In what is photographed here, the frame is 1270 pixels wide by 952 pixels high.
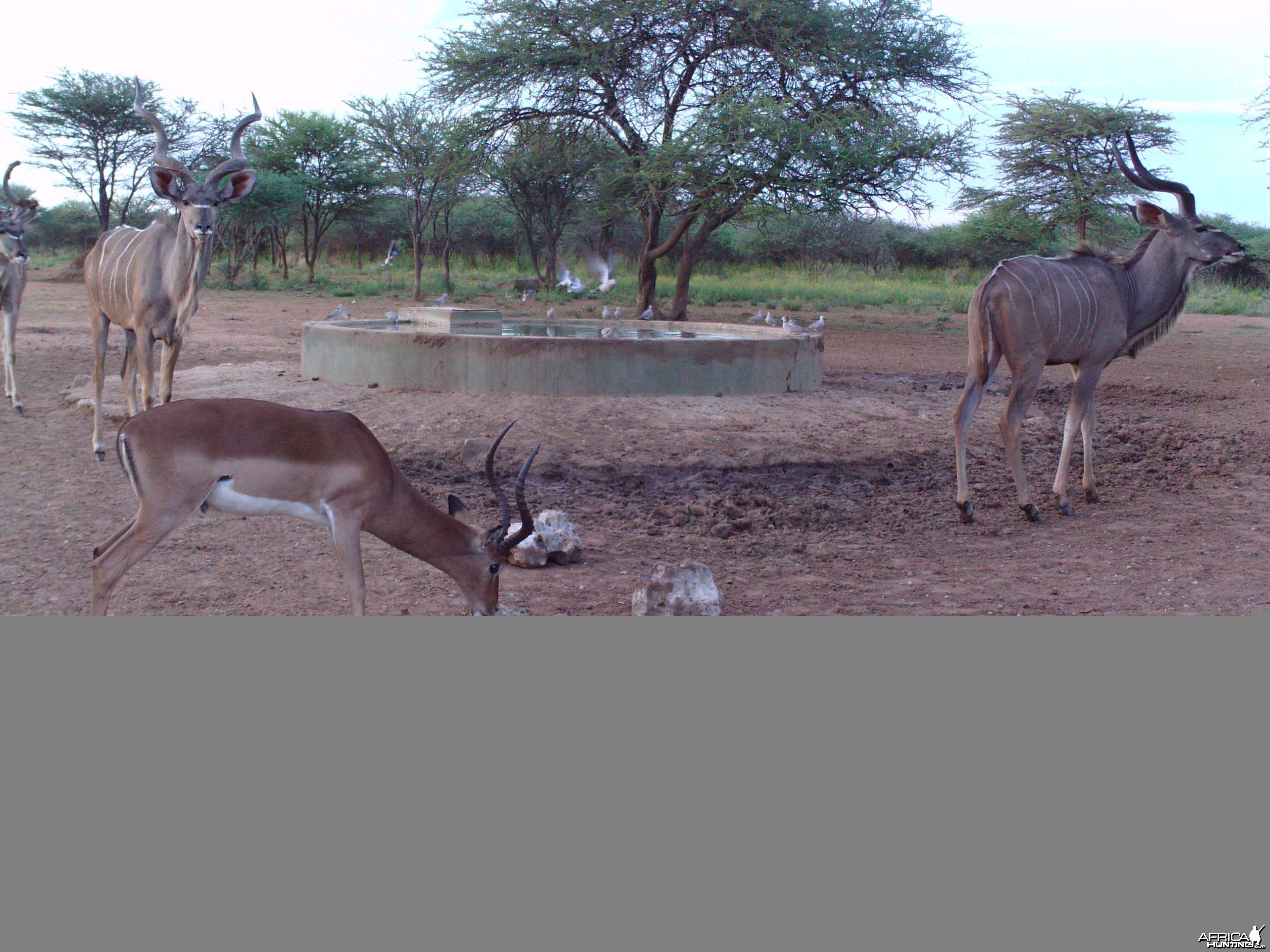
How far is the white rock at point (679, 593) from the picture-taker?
4477mm

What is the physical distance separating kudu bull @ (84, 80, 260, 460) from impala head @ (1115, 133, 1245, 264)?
5.88m

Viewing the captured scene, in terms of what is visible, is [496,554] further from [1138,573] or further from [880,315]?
[880,315]

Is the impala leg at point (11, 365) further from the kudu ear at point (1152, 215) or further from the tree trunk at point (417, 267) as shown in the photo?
the tree trunk at point (417, 267)

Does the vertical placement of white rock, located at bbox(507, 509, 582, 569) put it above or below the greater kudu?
below

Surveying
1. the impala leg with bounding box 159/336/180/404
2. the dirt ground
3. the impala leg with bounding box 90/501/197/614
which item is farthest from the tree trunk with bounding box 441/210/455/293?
the impala leg with bounding box 90/501/197/614

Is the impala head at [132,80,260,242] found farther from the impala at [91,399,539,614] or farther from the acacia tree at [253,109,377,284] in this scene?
the acacia tree at [253,109,377,284]

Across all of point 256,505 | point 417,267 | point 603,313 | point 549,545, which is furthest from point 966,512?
point 417,267

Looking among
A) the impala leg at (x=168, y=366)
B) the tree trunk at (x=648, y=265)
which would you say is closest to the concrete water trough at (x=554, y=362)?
the impala leg at (x=168, y=366)

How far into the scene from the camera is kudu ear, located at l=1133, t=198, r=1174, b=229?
289 inches

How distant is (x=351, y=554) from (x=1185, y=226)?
6.02 m

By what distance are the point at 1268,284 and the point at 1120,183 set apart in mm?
15124

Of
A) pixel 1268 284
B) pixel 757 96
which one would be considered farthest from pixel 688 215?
pixel 1268 284

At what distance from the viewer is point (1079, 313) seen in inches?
269

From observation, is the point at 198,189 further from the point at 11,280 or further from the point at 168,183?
the point at 11,280
